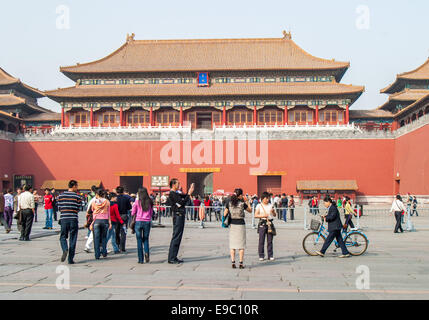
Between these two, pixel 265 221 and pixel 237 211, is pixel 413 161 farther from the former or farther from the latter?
pixel 237 211

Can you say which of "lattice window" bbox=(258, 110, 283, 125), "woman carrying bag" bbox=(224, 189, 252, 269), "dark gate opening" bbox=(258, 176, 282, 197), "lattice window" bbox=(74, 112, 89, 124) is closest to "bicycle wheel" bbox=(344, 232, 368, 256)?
"woman carrying bag" bbox=(224, 189, 252, 269)

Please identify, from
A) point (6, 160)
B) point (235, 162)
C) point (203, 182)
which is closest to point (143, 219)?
point (235, 162)

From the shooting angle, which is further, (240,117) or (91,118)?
(91,118)

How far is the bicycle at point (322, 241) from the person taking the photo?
28.4 feet

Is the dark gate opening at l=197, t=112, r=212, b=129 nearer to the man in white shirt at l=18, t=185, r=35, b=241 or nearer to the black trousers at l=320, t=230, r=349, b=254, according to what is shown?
the man in white shirt at l=18, t=185, r=35, b=241

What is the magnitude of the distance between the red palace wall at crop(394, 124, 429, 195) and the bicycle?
17.6 m

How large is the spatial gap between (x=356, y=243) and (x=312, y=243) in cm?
89

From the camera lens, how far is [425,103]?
2706cm

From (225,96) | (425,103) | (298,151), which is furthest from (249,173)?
(425,103)

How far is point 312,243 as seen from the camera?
28.6ft

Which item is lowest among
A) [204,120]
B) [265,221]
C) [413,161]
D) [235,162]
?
[265,221]

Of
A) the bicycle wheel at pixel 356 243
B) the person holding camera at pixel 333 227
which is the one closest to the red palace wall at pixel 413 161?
the bicycle wheel at pixel 356 243
